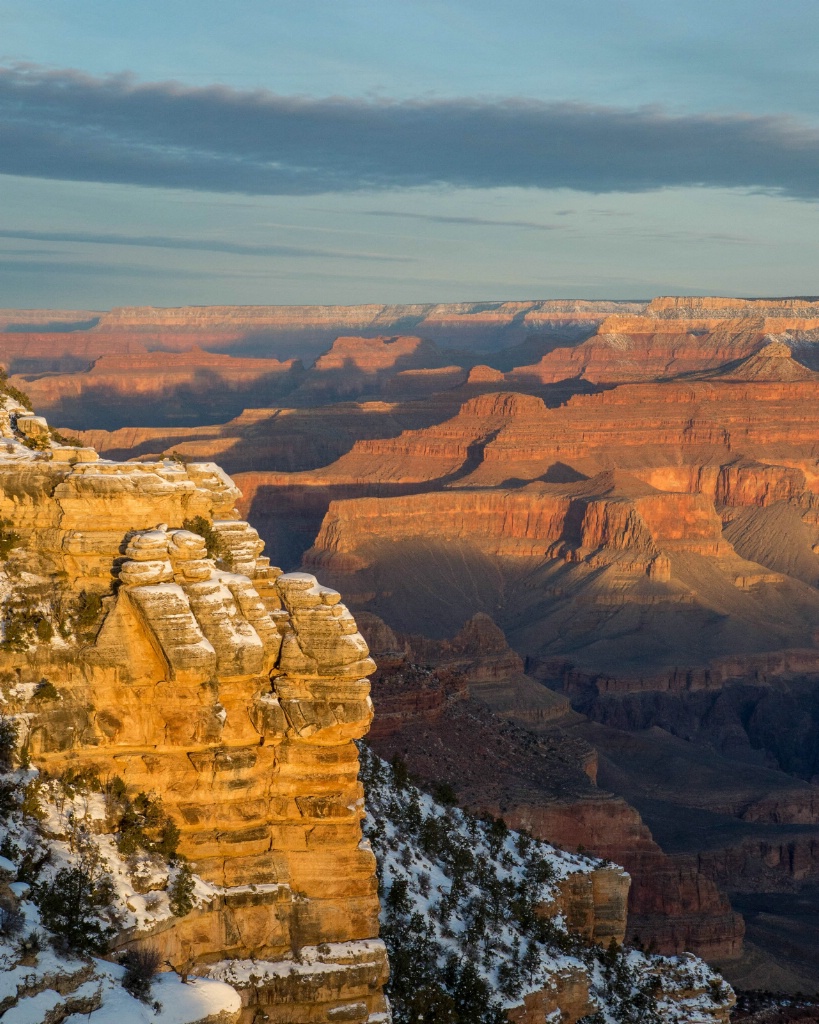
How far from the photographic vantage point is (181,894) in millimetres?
18312

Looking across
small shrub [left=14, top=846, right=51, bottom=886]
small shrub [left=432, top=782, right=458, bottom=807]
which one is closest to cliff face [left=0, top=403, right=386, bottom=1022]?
small shrub [left=14, top=846, right=51, bottom=886]

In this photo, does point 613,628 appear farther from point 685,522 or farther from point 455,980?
point 455,980

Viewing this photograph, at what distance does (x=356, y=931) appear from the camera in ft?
64.7

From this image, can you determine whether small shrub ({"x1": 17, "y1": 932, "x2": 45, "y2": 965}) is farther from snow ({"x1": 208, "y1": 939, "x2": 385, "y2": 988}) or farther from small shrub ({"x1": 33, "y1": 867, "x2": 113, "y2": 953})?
snow ({"x1": 208, "y1": 939, "x2": 385, "y2": 988})

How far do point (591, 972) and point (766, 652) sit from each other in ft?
348

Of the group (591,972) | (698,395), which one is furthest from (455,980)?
(698,395)

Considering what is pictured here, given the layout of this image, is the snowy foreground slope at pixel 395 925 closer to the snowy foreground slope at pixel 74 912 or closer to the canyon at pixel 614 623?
the snowy foreground slope at pixel 74 912

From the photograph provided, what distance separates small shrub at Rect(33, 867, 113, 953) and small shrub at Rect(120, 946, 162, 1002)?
1.19ft

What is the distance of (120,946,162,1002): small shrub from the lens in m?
16.3

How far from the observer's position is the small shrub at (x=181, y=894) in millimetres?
18188

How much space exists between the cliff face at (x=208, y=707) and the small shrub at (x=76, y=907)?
1037 mm

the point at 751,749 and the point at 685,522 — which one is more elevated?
the point at 685,522

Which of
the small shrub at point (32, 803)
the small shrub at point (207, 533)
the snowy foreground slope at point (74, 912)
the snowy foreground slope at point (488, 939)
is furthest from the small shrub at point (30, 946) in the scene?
the snowy foreground slope at point (488, 939)

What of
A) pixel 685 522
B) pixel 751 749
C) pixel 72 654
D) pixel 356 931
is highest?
pixel 72 654
